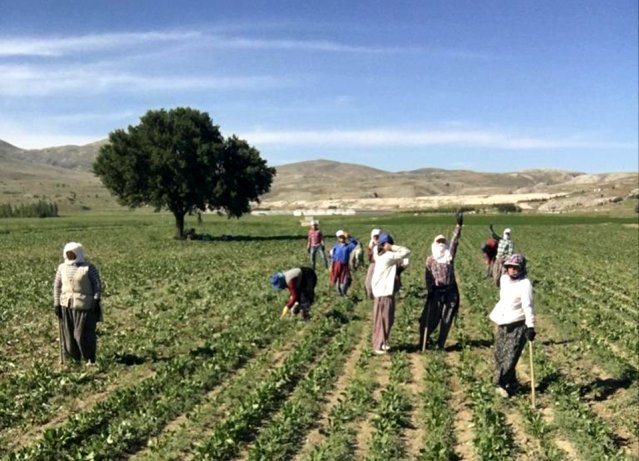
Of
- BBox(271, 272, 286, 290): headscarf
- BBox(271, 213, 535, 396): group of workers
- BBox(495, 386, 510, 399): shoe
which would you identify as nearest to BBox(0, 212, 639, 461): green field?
BBox(495, 386, 510, 399): shoe

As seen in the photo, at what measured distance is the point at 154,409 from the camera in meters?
9.07

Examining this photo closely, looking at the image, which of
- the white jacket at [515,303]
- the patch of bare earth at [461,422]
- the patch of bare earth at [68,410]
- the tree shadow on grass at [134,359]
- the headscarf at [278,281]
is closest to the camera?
the patch of bare earth at [461,422]

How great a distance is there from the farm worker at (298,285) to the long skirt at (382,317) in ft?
9.38

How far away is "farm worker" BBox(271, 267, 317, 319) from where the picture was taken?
48.7 feet

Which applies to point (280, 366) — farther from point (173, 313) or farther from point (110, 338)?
point (173, 313)

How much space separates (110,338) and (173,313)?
303cm

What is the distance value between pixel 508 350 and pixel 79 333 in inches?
285

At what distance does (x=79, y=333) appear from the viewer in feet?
37.3

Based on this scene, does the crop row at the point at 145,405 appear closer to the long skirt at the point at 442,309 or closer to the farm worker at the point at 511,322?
the long skirt at the point at 442,309

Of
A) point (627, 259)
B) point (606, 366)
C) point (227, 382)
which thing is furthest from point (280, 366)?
point (627, 259)

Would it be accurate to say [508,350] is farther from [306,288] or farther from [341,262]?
[341,262]

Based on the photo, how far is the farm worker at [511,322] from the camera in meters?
9.98

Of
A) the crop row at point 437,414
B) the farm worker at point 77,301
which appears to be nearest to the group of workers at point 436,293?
the crop row at point 437,414

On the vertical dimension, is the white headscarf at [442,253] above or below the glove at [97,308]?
above
